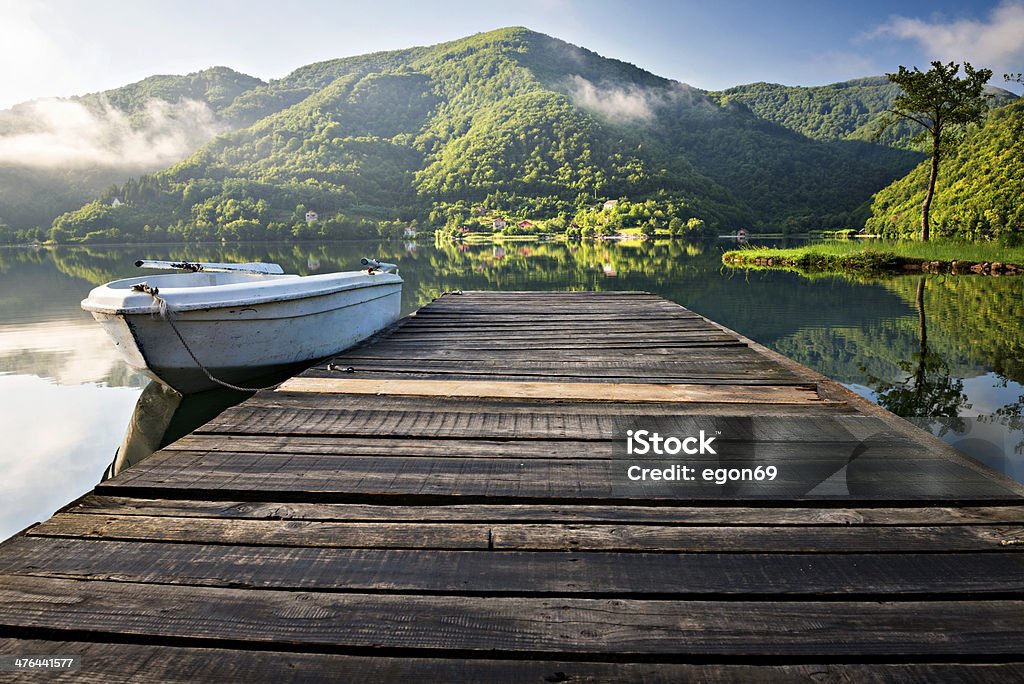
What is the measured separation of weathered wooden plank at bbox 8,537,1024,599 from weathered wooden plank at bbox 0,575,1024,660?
5 cm

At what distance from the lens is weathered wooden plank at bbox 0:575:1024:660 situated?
139cm

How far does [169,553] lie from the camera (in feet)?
5.95

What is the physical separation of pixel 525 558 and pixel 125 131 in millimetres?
191320

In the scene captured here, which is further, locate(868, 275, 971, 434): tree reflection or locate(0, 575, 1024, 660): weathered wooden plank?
locate(868, 275, 971, 434): tree reflection

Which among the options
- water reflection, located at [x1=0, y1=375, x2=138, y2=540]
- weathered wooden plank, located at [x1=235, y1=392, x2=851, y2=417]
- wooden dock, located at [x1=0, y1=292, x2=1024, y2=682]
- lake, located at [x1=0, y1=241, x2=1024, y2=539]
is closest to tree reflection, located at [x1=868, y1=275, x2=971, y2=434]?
lake, located at [x1=0, y1=241, x2=1024, y2=539]

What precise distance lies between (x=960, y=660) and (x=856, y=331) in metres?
8.97

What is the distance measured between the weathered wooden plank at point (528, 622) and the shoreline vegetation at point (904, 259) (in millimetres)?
19683

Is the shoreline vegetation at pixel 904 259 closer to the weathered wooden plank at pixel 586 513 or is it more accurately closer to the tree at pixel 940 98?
the tree at pixel 940 98

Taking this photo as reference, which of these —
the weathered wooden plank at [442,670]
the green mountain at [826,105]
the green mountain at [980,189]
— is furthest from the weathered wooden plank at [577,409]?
the green mountain at [826,105]

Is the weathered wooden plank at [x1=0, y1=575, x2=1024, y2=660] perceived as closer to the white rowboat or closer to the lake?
the lake

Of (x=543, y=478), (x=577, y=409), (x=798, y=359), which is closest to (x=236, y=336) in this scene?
(x=577, y=409)

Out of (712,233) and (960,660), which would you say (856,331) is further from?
(712,233)

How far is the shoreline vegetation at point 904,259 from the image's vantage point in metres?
16.9

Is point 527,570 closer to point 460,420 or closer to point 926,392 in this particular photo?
point 460,420
